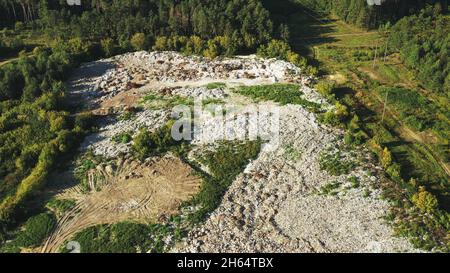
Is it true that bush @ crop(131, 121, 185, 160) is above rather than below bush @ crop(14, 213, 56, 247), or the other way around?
above

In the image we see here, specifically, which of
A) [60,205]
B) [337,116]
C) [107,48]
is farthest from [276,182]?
[107,48]

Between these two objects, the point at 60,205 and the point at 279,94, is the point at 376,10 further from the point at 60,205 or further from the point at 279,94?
the point at 60,205

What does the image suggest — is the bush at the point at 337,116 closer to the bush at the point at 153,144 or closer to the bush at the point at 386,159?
the bush at the point at 386,159

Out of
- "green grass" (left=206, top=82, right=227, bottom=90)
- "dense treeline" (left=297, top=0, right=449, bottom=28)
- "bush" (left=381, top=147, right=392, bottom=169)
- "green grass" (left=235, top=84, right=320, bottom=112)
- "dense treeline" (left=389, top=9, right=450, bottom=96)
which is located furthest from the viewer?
"dense treeline" (left=297, top=0, right=449, bottom=28)

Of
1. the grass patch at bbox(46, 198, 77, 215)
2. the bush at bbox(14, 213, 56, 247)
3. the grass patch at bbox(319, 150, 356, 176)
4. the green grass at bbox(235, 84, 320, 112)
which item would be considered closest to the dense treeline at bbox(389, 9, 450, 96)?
the green grass at bbox(235, 84, 320, 112)

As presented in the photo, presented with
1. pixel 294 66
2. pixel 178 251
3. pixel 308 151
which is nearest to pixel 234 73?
pixel 294 66

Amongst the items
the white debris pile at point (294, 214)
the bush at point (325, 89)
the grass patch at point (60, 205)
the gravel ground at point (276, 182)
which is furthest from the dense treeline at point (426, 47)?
the grass patch at point (60, 205)

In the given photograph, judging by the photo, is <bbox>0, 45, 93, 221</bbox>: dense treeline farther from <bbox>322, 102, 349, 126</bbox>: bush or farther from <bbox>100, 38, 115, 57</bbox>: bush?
A: <bbox>322, 102, 349, 126</bbox>: bush
